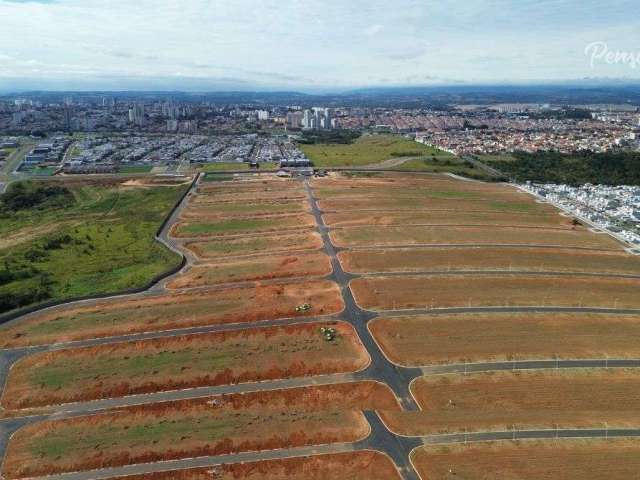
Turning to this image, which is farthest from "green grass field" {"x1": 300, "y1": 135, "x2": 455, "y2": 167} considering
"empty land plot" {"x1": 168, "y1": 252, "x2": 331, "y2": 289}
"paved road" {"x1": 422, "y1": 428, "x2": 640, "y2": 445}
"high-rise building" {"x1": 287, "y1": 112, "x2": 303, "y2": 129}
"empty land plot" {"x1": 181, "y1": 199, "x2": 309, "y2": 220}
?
"paved road" {"x1": 422, "y1": 428, "x2": 640, "y2": 445}

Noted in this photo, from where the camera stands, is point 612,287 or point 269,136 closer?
point 612,287

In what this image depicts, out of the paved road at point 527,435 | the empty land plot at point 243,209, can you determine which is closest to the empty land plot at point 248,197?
the empty land plot at point 243,209

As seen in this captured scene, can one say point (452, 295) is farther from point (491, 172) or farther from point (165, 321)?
point (491, 172)

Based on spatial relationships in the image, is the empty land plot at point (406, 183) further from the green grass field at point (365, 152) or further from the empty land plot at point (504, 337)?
the empty land plot at point (504, 337)

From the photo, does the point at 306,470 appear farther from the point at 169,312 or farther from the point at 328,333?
the point at 169,312

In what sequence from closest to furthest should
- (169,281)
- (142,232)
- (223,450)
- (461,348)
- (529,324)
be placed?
(223,450) < (461,348) < (529,324) < (169,281) < (142,232)

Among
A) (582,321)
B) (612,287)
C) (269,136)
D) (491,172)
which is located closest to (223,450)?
(582,321)

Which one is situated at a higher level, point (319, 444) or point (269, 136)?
point (269, 136)

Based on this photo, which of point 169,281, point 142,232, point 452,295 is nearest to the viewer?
point 452,295
